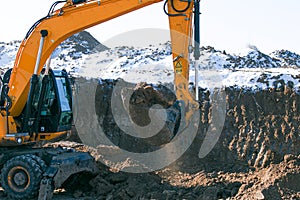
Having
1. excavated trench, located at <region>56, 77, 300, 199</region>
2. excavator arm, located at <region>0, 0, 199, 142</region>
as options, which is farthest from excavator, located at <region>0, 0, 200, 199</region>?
excavated trench, located at <region>56, 77, 300, 199</region>

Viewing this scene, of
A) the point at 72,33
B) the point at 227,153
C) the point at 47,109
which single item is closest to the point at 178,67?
the point at 72,33

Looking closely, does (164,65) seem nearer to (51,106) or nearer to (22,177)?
(51,106)

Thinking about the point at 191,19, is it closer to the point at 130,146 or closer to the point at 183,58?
the point at 183,58

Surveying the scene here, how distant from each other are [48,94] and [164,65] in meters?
9.11

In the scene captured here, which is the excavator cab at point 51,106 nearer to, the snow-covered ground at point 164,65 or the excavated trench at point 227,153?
the snow-covered ground at point 164,65

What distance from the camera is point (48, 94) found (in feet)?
25.8

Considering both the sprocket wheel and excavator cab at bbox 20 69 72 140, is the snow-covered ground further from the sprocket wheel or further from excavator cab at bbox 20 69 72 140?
the sprocket wheel

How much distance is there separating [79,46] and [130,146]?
16.5m

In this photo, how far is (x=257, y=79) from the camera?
10.9m

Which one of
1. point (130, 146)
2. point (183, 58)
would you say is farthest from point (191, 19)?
point (130, 146)

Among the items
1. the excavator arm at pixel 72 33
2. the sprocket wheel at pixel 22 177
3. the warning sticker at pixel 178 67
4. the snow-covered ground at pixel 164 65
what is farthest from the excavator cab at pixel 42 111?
the warning sticker at pixel 178 67

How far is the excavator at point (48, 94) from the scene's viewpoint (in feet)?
23.2

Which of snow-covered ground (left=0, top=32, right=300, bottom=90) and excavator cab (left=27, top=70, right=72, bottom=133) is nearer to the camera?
excavator cab (left=27, top=70, right=72, bottom=133)

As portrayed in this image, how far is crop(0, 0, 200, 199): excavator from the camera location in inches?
278
